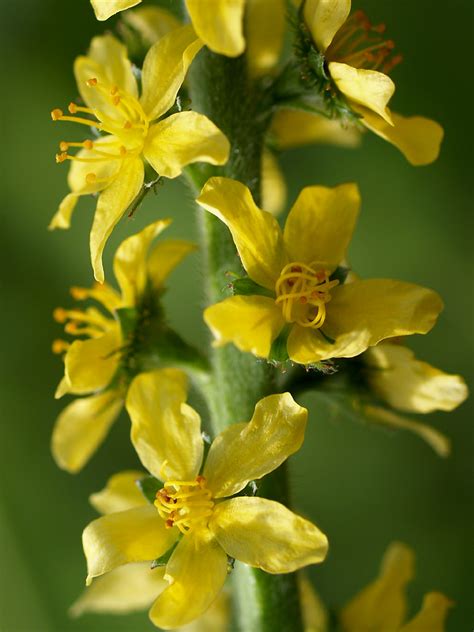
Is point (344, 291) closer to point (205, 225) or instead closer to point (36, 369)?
point (205, 225)

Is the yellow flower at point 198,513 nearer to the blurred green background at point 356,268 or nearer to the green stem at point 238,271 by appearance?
the green stem at point 238,271

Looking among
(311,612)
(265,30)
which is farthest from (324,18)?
(311,612)

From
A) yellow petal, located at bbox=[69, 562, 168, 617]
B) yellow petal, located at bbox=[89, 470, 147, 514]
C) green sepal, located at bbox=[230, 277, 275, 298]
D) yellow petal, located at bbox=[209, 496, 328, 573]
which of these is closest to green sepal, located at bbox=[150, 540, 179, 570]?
yellow petal, located at bbox=[209, 496, 328, 573]

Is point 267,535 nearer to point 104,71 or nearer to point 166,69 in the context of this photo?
point 166,69

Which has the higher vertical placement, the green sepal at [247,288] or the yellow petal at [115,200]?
the yellow petal at [115,200]

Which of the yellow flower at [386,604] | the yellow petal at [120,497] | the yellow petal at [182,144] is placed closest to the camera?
the yellow petal at [182,144]

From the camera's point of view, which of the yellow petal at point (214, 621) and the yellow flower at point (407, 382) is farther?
the yellow petal at point (214, 621)

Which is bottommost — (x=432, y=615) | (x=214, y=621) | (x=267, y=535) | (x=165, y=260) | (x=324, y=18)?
(x=214, y=621)

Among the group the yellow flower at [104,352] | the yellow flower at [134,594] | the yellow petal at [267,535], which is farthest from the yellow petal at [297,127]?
the yellow petal at [267,535]

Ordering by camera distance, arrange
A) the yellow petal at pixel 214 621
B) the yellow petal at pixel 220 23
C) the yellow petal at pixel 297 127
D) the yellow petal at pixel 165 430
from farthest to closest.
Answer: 1. the yellow petal at pixel 214 621
2. the yellow petal at pixel 297 127
3. the yellow petal at pixel 165 430
4. the yellow petal at pixel 220 23
